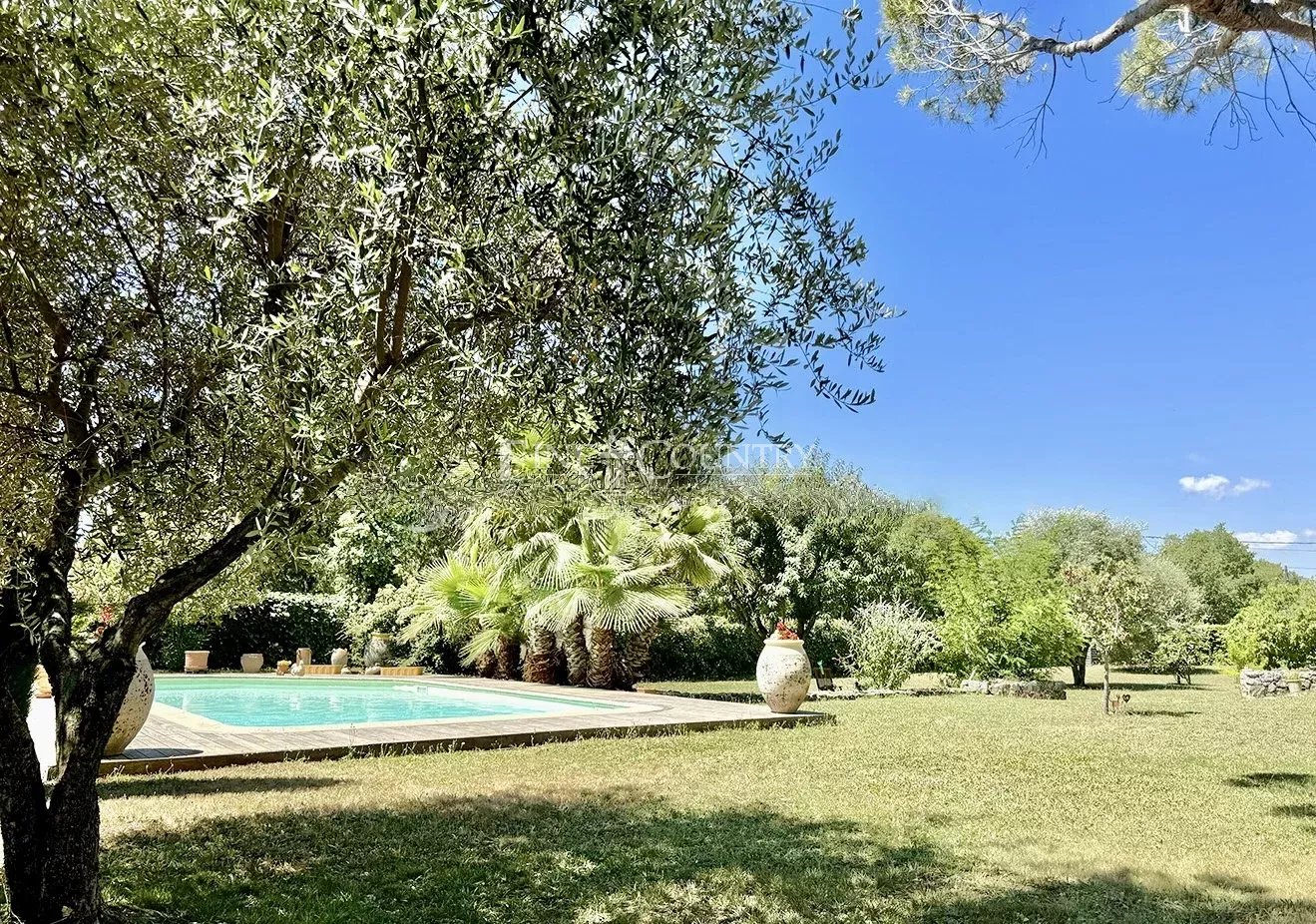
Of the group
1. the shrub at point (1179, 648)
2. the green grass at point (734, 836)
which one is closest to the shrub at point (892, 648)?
the shrub at point (1179, 648)

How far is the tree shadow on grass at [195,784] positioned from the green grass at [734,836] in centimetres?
5

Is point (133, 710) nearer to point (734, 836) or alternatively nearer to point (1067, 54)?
point (734, 836)

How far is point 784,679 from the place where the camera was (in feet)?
46.0

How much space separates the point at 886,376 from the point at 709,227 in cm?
128

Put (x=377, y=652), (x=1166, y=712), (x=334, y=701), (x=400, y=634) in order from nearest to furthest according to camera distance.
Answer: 1. (x=1166, y=712)
2. (x=334, y=701)
3. (x=377, y=652)
4. (x=400, y=634)

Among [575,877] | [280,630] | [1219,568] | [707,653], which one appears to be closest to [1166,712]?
[707,653]

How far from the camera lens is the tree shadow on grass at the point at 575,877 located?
5.19 meters

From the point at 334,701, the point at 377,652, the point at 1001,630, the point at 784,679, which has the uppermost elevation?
the point at 1001,630

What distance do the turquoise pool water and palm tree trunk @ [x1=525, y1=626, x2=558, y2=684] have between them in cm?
150

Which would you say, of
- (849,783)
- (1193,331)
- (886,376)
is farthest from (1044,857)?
(1193,331)

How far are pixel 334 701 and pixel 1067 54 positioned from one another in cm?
1654

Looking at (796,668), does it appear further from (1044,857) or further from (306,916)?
(306,916)

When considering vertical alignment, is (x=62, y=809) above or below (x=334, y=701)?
above

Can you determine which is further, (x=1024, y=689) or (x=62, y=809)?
(x=1024, y=689)
